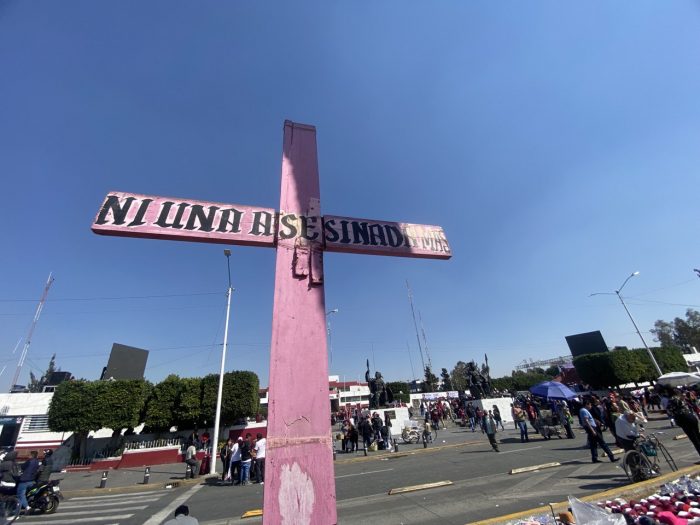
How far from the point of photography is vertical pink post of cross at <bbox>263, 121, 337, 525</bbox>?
1.75 metres

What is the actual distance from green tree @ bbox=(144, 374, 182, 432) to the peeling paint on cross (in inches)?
1087

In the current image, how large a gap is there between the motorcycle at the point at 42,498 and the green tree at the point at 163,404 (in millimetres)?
15307

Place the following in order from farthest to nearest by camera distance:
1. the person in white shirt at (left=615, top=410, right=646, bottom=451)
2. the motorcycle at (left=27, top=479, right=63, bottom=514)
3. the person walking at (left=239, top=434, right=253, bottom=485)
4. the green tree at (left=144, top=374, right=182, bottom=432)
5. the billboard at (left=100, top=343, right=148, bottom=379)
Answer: the billboard at (left=100, top=343, right=148, bottom=379)
the green tree at (left=144, top=374, right=182, bottom=432)
the person walking at (left=239, top=434, right=253, bottom=485)
the motorcycle at (left=27, top=479, right=63, bottom=514)
the person in white shirt at (left=615, top=410, right=646, bottom=451)

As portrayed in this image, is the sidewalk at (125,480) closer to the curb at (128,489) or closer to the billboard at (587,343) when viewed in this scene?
the curb at (128,489)

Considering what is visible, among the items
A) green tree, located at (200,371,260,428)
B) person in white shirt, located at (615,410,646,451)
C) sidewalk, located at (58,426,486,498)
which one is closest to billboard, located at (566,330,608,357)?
sidewalk, located at (58,426,486,498)

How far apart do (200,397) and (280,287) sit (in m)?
27.5

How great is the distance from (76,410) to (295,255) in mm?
29071

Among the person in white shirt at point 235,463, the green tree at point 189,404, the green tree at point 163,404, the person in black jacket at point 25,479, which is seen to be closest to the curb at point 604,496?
the person in white shirt at point 235,463

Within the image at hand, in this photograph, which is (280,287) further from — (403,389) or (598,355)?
(403,389)

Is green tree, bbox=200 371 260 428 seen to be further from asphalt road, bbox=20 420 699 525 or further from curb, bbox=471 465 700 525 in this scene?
curb, bbox=471 465 700 525

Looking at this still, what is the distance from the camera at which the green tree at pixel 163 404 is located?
24188 millimetres

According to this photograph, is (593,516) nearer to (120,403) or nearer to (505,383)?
(120,403)

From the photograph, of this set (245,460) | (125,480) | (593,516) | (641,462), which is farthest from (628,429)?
(125,480)

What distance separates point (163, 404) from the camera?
24.5 metres
